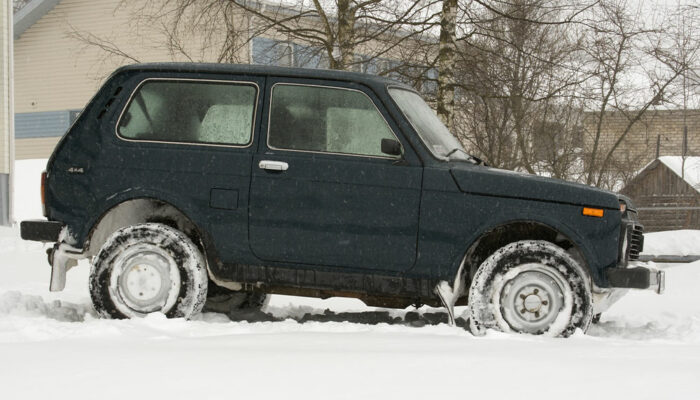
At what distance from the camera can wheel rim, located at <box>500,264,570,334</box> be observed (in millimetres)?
6281

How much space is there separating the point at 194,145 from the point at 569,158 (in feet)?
56.6

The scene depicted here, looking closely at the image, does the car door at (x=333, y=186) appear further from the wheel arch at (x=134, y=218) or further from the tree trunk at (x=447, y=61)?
the tree trunk at (x=447, y=61)

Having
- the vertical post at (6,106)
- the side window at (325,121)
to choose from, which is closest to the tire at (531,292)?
the side window at (325,121)

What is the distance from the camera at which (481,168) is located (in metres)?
6.62

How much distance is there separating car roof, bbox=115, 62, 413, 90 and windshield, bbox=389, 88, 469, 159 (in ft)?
0.46

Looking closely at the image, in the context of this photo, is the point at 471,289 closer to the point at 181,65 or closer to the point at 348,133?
the point at 348,133

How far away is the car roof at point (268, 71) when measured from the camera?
6691 millimetres

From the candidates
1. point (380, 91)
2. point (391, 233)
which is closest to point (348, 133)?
point (380, 91)

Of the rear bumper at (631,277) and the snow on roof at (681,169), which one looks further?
the snow on roof at (681,169)

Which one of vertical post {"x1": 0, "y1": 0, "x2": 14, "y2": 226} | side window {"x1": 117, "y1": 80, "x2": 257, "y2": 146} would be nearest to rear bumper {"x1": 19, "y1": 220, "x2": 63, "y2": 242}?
side window {"x1": 117, "y1": 80, "x2": 257, "y2": 146}

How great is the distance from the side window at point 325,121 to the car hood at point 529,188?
62cm

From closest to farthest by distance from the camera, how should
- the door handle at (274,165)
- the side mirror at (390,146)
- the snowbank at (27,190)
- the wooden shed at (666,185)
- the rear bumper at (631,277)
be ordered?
1. the rear bumper at (631,277)
2. the side mirror at (390,146)
3. the door handle at (274,165)
4. the snowbank at (27,190)
5. the wooden shed at (666,185)

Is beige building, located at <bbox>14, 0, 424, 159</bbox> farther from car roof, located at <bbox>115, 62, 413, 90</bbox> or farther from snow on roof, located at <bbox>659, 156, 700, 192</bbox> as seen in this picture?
car roof, located at <bbox>115, 62, 413, 90</bbox>

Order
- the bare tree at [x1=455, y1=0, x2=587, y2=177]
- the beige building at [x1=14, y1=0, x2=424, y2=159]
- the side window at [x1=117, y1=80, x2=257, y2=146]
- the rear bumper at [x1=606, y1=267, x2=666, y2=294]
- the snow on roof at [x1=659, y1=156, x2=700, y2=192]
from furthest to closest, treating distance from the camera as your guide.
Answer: the snow on roof at [x1=659, y1=156, x2=700, y2=192] < the beige building at [x1=14, y1=0, x2=424, y2=159] < the bare tree at [x1=455, y1=0, x2=587, y2=177] < the side window at [x1=117, y1=80, x2=257, y2=146] < the rear bumper at [x1=606, y1=267, x2=666, y2=294]
